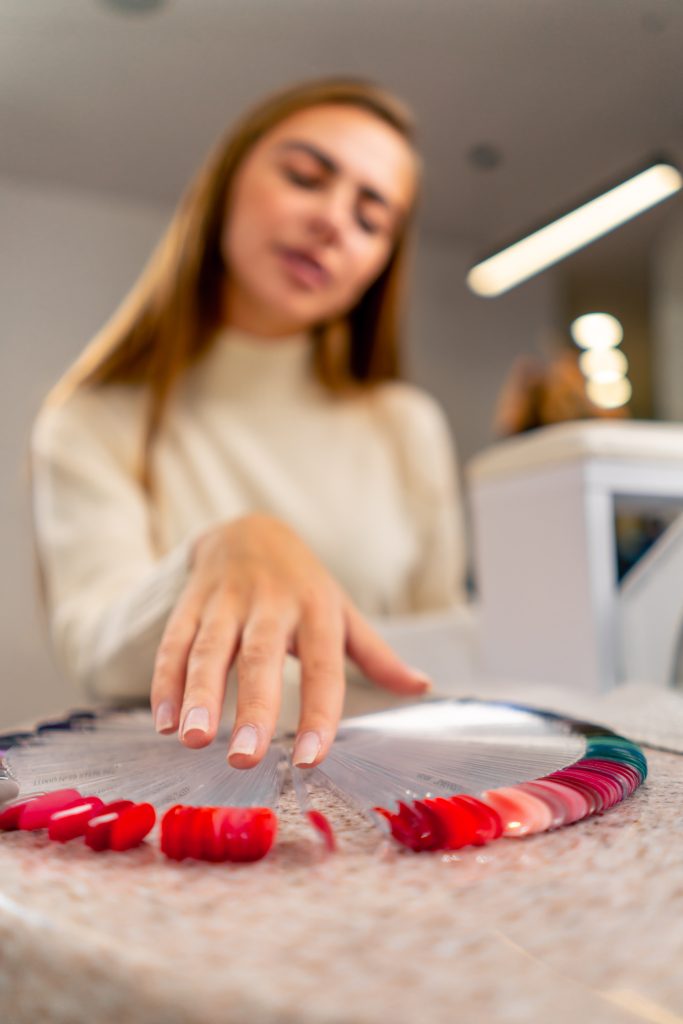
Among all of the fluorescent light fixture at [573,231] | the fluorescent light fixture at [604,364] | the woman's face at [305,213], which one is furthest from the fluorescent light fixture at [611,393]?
the woman's face at [305,213]

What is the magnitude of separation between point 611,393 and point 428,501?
21cm

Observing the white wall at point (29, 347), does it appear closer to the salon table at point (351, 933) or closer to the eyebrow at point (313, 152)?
the eyebrow at point (313, 152)

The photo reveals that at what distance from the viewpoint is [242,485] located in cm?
61

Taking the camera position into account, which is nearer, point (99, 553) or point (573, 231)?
point (99, 553)

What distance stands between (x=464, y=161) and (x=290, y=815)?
1.91ft

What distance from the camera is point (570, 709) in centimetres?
29

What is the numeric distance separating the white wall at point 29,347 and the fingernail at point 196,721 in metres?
0.35

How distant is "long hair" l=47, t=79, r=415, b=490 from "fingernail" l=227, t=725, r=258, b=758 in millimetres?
412

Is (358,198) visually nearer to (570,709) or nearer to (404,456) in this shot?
(404,456)

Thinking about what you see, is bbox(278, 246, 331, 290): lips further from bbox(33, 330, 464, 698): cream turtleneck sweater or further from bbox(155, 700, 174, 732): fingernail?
bbox(155, 700, 174, 732): fingernail

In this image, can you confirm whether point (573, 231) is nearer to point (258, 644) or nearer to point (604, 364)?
point (604, 364)

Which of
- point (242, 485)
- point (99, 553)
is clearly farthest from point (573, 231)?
point (99, 553)

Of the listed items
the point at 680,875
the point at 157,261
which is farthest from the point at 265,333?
the point at 680,875

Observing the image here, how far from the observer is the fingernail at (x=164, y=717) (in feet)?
0.64
